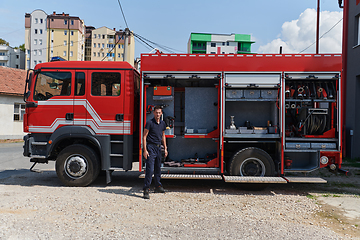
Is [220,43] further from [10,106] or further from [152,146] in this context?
[152,146]

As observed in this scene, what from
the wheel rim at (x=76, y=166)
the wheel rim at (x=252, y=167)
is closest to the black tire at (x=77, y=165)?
the wheel rim at (x=76, y=166)

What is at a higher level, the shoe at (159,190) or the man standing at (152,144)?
the man standing at (152,144)

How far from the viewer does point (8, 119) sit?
2286 centimetres

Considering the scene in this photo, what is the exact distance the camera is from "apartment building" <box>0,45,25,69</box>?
232ft

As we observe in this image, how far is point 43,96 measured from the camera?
264 inches

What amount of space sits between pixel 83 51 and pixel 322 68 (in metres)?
72.2

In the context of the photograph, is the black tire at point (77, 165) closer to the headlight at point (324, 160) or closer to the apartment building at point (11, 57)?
the headlight at point (324, 160)

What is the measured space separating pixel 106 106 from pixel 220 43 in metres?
61.1

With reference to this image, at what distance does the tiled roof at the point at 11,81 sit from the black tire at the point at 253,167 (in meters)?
22.0

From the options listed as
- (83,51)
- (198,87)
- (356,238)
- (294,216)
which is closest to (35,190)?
(198,87)

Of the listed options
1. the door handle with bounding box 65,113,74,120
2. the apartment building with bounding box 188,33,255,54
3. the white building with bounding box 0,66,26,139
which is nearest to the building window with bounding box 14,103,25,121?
the white building with bounding box 0,66,26,139

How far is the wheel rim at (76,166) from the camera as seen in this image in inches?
258

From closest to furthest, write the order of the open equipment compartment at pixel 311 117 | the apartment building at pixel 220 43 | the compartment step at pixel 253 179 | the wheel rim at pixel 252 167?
1. the compartment step at pixel 253 179
2. the open equipment compartment at pixel 311 117
3. the wheel rim at pixel 252 167
4. the apartment building at pixel 220 43

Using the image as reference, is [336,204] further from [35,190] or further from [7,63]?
[7,63]
